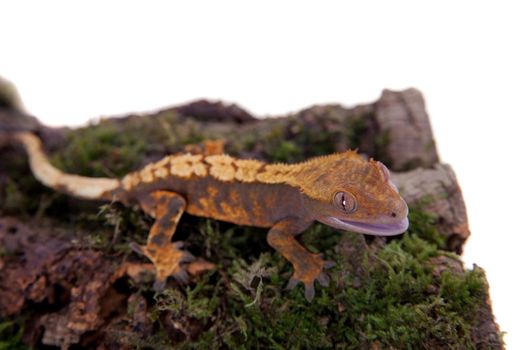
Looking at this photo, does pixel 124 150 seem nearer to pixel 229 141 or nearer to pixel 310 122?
pixel 229 141

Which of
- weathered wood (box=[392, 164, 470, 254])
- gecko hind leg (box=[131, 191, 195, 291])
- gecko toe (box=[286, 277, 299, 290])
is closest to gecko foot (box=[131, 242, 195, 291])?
gecko hind leg (box=[131, 191, 195, 291])

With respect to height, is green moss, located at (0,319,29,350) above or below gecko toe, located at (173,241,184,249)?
below

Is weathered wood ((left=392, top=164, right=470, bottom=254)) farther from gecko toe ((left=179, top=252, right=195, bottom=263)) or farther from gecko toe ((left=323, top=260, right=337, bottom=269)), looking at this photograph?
gecko toe ((left=179, top=252, right=195, bottom=263))

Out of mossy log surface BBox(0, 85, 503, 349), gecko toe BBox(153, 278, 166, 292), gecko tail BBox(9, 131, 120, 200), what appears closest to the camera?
mossy log surface BBox(0, 85, 503, 349)

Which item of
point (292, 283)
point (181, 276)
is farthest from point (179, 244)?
point (292, 283)

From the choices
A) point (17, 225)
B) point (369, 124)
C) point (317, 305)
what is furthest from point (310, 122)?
point (17, 225)

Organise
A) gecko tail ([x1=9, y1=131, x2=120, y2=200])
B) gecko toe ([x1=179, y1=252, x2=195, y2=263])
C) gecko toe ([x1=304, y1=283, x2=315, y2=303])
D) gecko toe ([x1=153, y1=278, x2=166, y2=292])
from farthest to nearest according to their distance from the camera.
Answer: gecko tail ([x1=9, y1=131, x2=120, y2=200]) → gecko toe ([x1=179, y1=252, x2=195, y2=263]) → gecko toe ([x1=153, y1=278, x2=166, y2=292]) → gecko toe ([x1=304, y1=283, x2=315, y2=303])

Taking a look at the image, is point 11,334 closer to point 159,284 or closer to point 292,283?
point 159,284
